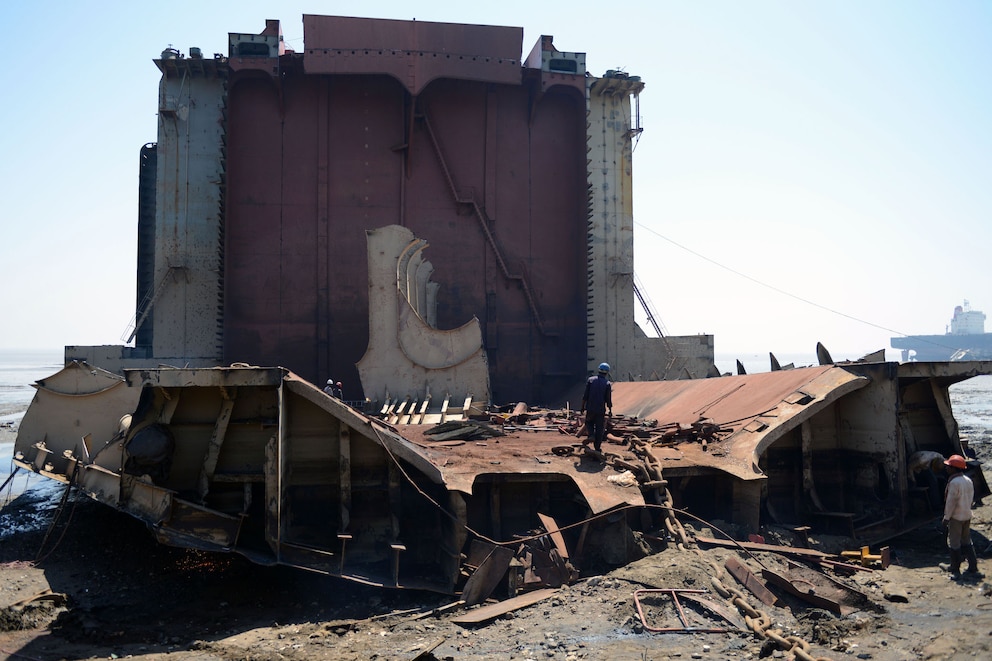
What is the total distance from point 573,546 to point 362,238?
38.6 ft

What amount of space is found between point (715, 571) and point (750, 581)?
1.05 feet

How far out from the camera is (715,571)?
6.60m

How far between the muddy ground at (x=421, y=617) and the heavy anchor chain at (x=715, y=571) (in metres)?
0.09

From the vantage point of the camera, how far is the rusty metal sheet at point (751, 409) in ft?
27.0

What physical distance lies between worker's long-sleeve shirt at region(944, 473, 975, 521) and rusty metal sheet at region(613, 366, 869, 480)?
1618mm

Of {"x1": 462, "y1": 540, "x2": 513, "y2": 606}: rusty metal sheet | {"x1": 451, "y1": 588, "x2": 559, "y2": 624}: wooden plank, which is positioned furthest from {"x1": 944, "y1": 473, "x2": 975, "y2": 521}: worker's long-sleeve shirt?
{"x1": 462, "y1": 540, "x2": 513, "y2": 606}: rusty metal sheet

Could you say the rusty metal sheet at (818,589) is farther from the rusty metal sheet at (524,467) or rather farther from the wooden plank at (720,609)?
the rusty metal sheet at (524,467)

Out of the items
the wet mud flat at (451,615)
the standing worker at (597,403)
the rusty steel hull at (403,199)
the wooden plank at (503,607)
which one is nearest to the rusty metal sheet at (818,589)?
the wet mud flat at (451,615)

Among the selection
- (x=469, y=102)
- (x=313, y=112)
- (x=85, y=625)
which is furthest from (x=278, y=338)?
(x=85, y=625)

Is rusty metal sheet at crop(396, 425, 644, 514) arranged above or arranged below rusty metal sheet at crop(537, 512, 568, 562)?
above

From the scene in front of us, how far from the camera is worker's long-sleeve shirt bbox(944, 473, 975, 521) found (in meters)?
7.11

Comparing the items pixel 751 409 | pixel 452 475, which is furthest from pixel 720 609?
pixel 751 409

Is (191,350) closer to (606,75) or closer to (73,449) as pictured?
(73,449)

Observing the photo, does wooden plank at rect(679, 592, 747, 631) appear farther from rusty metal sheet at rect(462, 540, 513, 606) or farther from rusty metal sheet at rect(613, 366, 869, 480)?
rusty metal sheet at rect(613, 366, 869, 480)
